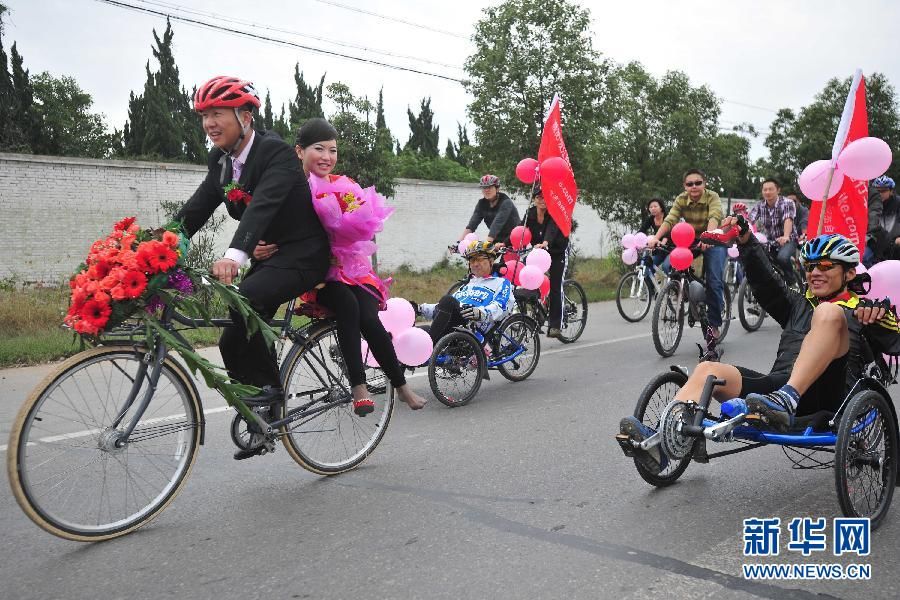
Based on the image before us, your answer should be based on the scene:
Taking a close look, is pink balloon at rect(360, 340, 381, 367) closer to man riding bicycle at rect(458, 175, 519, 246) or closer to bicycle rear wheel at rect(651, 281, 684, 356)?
bicycle rear wheel at rect(651, 281, 684, 356)

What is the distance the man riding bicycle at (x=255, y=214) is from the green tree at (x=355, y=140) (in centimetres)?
1154

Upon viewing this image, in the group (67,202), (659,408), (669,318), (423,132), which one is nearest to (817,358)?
(659,408)

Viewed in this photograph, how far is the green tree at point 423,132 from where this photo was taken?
153ft

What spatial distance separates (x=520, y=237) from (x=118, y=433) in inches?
238

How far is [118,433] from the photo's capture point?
3.74 metres

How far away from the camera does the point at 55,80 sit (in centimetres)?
3294

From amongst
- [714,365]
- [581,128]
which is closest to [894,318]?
[714,365]

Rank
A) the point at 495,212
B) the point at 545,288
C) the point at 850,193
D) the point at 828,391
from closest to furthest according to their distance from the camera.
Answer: the point at 828,391, the point at 850,193, the point at 545,288, the point at 495,212

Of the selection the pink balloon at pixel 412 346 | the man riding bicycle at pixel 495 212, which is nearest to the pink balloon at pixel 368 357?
the pink balloon at pixel 412 346

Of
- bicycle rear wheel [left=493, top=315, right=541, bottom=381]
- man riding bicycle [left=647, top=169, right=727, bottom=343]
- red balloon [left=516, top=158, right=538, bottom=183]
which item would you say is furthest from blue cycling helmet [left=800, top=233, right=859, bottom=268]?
red balloon [left=516, top=158, right=538, bottom=183]

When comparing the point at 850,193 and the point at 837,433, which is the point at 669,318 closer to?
the point at 850,193

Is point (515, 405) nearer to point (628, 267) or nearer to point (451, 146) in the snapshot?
point (628, 267)

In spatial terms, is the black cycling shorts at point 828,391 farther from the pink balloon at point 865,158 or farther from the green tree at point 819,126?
the green tree at point 819,126

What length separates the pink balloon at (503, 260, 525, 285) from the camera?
8.27 metres
